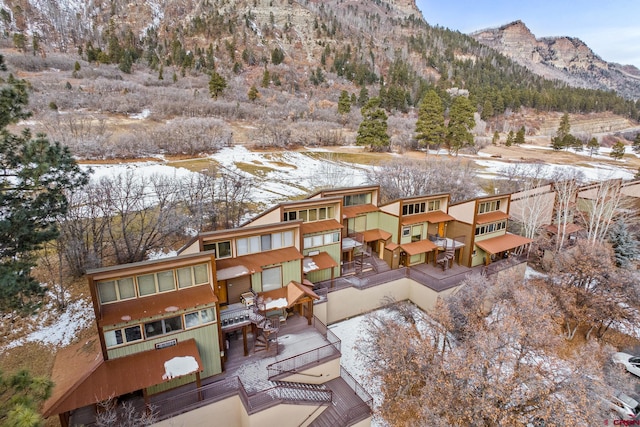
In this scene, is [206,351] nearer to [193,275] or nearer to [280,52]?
[193,275]

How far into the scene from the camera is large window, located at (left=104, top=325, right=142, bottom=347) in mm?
12203

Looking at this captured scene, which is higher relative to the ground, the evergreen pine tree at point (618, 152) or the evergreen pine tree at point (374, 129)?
the evergreen pine tree at point (374, 129)

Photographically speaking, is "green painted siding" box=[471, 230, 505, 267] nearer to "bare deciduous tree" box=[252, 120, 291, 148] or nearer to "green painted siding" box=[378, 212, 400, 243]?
"green painted siding" box=[378, 212, 400, 243]

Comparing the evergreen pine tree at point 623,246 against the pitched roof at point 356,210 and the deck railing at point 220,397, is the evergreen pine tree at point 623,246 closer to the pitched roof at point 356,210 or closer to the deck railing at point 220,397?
the pitched roof at point 356,210

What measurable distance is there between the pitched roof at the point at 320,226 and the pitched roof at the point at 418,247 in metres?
5.84

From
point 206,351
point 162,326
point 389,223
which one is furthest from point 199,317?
point 389,223

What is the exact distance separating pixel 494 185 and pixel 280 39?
10112 centimetres

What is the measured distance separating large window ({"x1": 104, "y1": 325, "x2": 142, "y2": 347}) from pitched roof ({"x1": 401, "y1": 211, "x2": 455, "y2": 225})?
17472 millimetres

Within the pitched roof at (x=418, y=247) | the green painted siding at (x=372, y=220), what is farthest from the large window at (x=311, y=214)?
the pitched roof at (x=418, y=247)

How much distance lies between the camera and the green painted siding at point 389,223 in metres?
23.8

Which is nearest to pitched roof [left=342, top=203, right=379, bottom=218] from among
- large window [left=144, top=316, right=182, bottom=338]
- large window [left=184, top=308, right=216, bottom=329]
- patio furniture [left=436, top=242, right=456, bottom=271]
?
patio furniture [left=436, top=242, right=456, bottom=271]

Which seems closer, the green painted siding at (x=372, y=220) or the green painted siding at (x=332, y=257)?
the green painted siding at (x=332, y=257)

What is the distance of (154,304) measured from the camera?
12.9 metres

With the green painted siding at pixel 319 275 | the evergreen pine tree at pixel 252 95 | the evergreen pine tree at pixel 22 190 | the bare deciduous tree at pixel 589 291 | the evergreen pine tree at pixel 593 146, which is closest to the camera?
the evergreen pine tree at pixel 22 190
